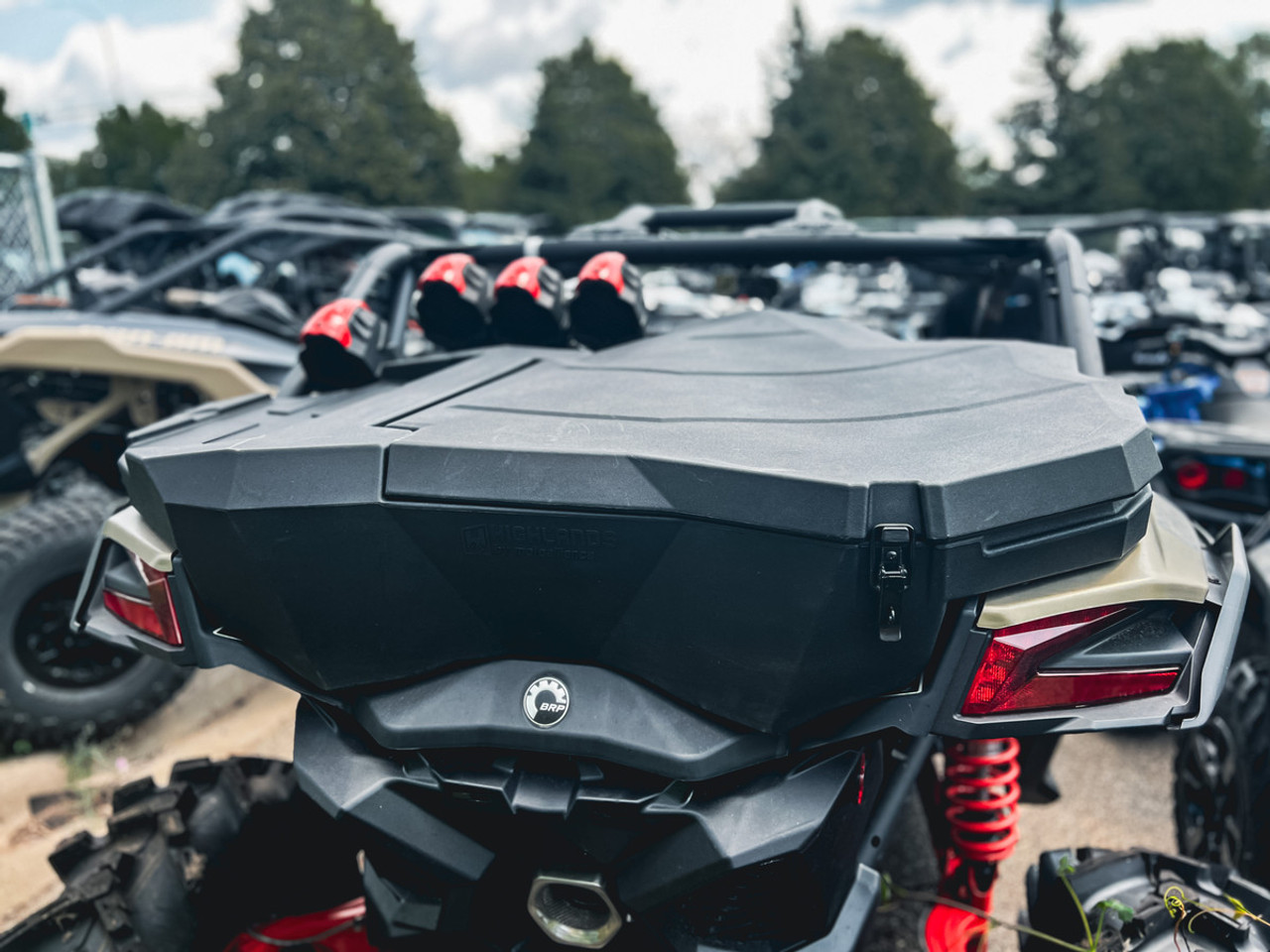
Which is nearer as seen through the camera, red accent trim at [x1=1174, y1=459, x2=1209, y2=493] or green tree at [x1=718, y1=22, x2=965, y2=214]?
red accent trim at [x1=1174, y1=459, x2=1209, y2=493]

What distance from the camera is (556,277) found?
234 cm

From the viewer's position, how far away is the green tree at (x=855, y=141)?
129ft

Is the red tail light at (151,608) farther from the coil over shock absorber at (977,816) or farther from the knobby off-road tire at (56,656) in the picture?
the knobby off-road tire at (56,656)

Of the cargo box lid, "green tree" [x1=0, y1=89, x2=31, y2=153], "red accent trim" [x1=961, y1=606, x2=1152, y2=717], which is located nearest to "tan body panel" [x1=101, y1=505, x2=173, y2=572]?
the cargo box lid

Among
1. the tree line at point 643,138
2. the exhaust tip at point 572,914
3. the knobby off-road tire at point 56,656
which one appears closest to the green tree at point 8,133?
the tree line at point 643,138

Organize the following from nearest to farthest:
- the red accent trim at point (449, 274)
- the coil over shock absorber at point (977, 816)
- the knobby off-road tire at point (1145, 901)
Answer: the knobby off-road tire at point (1145, 901)
the coil over shock absorber at point (977, 816)
the red accent trim at point (449, 274)

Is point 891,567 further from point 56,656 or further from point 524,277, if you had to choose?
point 56,656

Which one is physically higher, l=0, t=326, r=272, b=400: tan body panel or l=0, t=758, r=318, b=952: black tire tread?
l=0, t=326, r=272, b=400: tan body panel

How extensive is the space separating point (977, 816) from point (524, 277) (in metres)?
1.40

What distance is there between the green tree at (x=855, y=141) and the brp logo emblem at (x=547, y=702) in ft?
120

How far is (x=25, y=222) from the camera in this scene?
7004 millimetres

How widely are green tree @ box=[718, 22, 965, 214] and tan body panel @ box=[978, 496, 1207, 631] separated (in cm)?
3631

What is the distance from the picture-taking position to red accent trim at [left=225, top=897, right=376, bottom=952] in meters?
2.05

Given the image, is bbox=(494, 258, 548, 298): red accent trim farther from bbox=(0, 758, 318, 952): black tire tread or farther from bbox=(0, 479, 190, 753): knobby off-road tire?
bbox=(0, 479, 190, 753): knobby off-road tire
